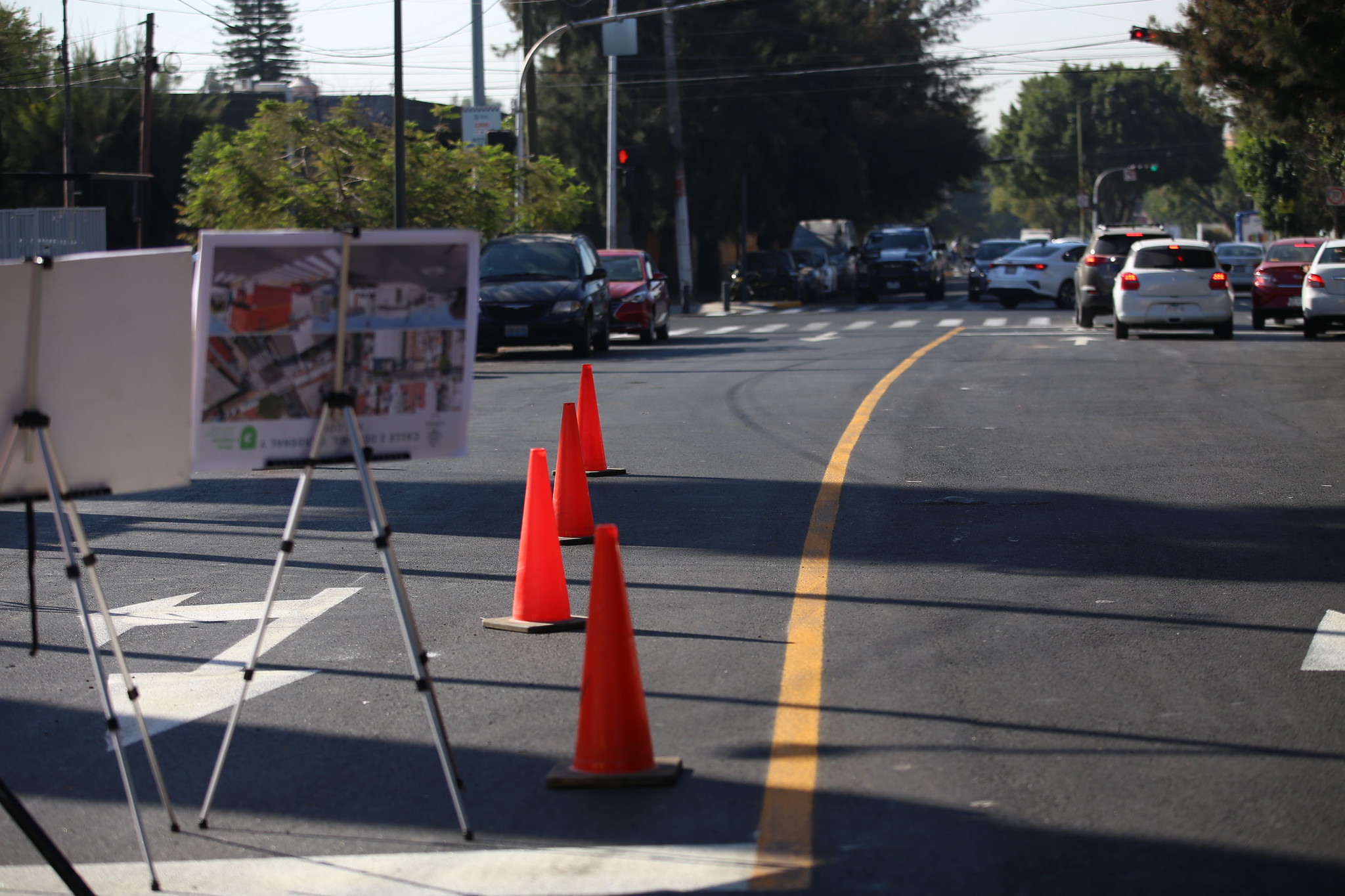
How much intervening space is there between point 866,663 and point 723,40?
45094mm

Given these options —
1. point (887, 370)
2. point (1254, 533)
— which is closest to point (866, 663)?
point (1254, 533)

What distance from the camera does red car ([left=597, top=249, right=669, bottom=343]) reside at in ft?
88.8

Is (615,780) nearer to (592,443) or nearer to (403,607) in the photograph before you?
(403,607)

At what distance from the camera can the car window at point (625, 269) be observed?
27.6 m

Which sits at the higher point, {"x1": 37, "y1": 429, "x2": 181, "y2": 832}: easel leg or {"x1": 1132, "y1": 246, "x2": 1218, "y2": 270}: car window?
{"x1": 1132, "y1": 246, "x2": 1218, "y2": 270}: car window

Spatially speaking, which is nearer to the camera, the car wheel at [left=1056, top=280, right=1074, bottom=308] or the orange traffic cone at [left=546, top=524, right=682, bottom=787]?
the orange traffic cone at [left=546, top=524, right=682, bottom=787]

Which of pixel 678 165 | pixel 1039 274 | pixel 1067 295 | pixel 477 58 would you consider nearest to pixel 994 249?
pixel 678 165

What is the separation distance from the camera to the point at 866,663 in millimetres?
5980

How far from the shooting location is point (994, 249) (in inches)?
1972

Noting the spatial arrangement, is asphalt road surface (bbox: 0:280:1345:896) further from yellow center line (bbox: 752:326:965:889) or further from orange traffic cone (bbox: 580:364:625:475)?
orange traffic cone (bbox: 580:364:625:475)

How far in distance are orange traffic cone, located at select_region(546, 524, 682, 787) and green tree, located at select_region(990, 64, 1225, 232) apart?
92147 mm

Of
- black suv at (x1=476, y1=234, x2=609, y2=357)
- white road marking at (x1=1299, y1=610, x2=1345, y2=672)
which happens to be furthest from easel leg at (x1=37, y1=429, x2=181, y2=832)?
black suv at (x1=476, y1=234, x2=609, y2=357)

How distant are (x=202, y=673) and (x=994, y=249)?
152 feet

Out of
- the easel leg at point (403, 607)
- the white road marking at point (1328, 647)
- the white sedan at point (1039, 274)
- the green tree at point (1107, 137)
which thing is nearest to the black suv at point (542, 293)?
the white sedan at point (1039, 274)
